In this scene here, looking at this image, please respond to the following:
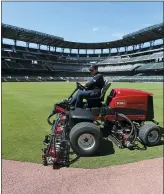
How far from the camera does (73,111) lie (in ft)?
21.8

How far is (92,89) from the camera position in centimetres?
687

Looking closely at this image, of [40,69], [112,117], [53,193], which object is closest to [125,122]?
[112,117]

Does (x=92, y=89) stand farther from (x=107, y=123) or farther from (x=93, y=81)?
(x=107, y=123)

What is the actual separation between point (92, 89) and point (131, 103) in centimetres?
108

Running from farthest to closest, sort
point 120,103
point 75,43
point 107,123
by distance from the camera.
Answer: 1. point 75,43
2. point 107,123
3. point 120,103

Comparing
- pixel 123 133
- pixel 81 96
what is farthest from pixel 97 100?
pixel 123 133

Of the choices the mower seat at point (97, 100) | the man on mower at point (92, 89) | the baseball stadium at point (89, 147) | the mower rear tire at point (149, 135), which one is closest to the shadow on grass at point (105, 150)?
the baseball stadium at point (89, 147)

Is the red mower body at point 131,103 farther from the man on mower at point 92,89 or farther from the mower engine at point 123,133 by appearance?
the man on mower at point 92,89

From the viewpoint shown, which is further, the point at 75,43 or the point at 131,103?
the point at 75,43

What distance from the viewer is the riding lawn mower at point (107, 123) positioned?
19.1 feet

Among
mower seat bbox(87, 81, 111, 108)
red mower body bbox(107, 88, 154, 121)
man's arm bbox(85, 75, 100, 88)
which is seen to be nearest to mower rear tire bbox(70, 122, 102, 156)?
mower seat bbox(87, 81, 111, 108)

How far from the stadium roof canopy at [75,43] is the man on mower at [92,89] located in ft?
209

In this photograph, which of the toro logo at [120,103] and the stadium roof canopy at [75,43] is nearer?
the toro logo at [120,103]

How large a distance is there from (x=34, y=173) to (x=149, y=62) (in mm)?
84852
